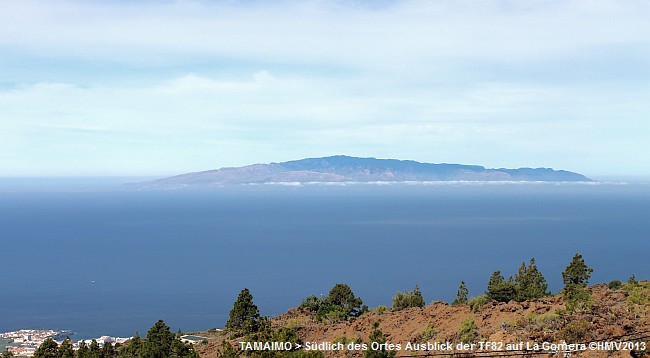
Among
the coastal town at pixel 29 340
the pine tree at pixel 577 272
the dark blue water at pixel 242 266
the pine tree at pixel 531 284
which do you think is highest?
the pine tree at pixel 577 272

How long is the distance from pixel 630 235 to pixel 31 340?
182165 mm

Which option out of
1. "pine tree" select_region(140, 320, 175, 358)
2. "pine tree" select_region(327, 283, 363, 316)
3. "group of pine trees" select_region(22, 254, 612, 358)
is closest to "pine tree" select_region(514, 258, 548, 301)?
"group of pine trees" select_region(22, 254, 612, 358)

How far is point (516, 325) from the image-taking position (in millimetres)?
24422

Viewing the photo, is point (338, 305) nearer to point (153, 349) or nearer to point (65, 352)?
point (153, 349)

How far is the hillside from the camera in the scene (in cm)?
2092

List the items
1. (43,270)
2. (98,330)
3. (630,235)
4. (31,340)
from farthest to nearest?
1. (630,235)
2. (43,270)
3. (98,330)
4. (31,340)

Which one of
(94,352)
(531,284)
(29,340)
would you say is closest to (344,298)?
(531,284)

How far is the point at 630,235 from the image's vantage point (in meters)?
176

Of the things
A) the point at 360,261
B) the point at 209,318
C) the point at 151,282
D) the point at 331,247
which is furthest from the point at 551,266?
the point at 151,282

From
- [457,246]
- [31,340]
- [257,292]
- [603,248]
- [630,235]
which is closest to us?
[31,340]

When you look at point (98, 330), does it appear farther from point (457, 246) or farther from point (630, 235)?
point (630, 235)

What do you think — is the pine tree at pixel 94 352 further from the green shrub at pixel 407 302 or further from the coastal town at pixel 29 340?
the coastal town at pixel 29 340

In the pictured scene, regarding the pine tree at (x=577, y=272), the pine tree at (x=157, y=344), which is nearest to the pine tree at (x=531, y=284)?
the pine tree at (x=577, y=272)

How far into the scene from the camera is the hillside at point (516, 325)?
20922 mm
